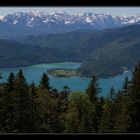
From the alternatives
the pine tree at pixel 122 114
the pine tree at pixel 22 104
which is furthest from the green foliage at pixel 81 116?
the pine tree at pixel 22 104

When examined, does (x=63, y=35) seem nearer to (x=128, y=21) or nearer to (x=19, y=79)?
Answer: (x=128, y=21)

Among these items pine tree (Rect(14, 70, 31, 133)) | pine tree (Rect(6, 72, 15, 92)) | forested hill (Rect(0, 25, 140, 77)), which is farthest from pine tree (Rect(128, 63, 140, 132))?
forested hill (Rect(0, 25, 140, 77))

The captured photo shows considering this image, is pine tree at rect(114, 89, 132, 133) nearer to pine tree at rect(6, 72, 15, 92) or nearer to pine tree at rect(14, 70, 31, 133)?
pine tree at rect(14, 70, 31, 133)

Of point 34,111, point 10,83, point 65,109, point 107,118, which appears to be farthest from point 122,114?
point 10,83

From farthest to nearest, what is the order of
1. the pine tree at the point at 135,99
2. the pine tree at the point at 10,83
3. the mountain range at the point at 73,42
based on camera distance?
the mountain range at the point at 73,42 < the pine tree at the point at 135,99 < the pine tree at the point at 10,83

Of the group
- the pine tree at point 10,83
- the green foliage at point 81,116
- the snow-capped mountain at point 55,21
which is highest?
the snow-capped mountain at point 55,21

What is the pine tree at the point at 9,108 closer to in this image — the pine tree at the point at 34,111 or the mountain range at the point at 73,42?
the pine tree at the point at 34,111

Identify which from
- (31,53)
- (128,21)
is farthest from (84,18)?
(31,53)
